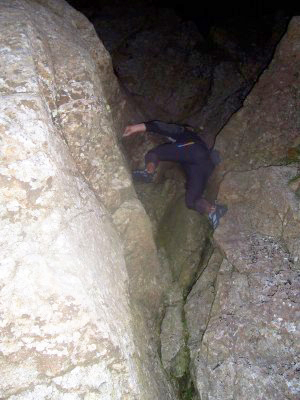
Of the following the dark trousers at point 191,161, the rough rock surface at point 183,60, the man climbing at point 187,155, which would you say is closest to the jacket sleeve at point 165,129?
the man climbing at point 187,155

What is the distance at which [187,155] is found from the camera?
7352mm

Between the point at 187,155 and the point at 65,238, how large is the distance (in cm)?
419

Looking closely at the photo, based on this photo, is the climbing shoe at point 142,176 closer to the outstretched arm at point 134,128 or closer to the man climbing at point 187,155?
the man climbing at point 187,155

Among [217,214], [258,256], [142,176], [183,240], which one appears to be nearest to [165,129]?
[142,176]

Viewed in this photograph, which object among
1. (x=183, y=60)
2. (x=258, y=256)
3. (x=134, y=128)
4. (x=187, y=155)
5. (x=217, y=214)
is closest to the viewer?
(x=258, y=256)

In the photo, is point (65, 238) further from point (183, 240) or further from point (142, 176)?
point (142, 176)

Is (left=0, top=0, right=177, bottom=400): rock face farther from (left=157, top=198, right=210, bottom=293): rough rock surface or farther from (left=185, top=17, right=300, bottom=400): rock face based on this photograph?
(left=185, top=17, right=300, bottom=400): rock face

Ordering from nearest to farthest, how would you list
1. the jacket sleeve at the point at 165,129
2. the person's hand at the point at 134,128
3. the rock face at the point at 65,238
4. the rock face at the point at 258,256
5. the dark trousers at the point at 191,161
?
the rock face at the point at 65,238 < the rock face at the point at 258,256 < the person's hand at the point at 134,128 < the jacket sleeve at the point at 165,129 < the dark trousers at the point at 191,161

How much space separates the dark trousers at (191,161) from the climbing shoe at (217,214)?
54cm

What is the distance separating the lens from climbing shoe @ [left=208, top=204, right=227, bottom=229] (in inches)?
261

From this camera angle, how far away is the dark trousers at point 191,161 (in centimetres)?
732

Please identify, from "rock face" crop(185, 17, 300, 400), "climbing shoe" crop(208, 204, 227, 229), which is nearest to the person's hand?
"rock face" crop(185, 17, 300, 400)

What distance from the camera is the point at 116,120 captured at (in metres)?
7.81

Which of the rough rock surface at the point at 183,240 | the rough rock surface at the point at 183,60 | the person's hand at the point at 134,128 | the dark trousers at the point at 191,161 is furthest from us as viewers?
the rough rock surface at the point at 183,60
